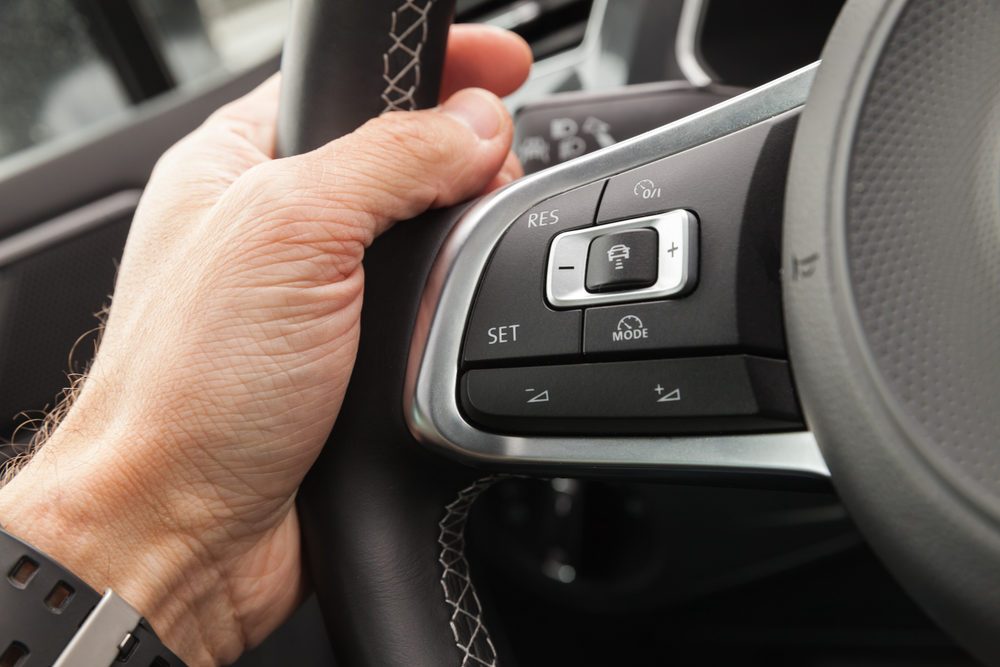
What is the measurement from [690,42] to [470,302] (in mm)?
556

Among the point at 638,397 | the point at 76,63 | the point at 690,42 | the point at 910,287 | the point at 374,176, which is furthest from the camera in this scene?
the point at 76,63

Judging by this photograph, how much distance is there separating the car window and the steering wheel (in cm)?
113

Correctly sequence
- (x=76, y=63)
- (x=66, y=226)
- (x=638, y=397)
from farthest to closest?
(x=76, y=63), (x=66, y=226), (x=638, y=397)

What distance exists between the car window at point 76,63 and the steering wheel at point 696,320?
44.7 inches

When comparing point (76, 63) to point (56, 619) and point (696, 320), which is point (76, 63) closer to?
point (56, 619)

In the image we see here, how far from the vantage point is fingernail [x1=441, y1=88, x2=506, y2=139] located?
65 centimetres

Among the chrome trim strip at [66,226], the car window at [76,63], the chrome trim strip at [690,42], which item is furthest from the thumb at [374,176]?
the car window at [76,63]

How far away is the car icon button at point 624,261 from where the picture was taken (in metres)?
0.48

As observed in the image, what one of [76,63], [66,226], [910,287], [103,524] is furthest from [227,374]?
[76,63]

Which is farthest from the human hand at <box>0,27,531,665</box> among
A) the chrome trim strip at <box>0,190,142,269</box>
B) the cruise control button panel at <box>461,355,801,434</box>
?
the chrome trim strip at <box>0,190,142,269</box>

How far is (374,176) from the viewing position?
57cm

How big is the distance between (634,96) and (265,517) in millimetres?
619

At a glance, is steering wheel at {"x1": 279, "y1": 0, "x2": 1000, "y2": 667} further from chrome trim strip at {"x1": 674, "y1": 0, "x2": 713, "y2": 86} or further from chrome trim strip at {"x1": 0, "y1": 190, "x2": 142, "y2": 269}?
chrome trim strip at {"x1": 0, "y1": 190, "x2": 142, "y2": 269}

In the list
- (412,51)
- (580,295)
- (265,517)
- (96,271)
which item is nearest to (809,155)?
(580,295)
